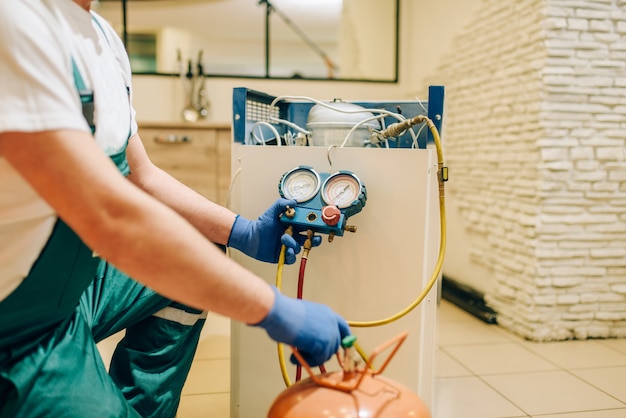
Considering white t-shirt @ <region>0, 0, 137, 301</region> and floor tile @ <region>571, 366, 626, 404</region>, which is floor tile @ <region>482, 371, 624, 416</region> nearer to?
floor tile @ <region>571, 366, 626, 404</region>

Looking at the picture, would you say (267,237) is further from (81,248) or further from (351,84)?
(351,84)

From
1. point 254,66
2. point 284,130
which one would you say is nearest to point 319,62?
point 254,66

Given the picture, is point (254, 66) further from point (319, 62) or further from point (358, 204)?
point (358, 204)

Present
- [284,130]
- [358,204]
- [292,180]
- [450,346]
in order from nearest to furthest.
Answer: [358,204]
[292,180]
[284,130]
[450,346]

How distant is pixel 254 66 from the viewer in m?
4.52

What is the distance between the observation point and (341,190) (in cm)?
136

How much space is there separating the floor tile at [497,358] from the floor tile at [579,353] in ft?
0.21

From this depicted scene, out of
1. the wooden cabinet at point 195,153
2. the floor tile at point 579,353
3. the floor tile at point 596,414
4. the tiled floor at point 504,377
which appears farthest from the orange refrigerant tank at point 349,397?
the wooden cabinet at point 195,153

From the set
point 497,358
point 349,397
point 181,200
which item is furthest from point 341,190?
point 497,358

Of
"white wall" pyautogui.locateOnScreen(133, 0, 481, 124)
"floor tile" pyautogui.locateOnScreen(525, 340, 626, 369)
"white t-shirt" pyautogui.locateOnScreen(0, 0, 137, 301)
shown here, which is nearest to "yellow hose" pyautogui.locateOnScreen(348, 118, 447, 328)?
"white t-shirt" pyautogui.locateOnScreen(0, 0, 137, 301)

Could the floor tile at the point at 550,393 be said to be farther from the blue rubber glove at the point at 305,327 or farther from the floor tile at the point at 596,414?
the blue rubber glove at the point at 305,327

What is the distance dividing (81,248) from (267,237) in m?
0.47

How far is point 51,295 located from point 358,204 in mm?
694

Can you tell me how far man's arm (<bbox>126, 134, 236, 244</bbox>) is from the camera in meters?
1.39
